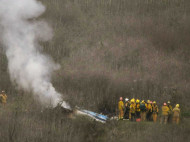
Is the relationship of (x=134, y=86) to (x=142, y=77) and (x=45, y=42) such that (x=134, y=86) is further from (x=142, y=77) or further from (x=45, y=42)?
(x=45, y=42)

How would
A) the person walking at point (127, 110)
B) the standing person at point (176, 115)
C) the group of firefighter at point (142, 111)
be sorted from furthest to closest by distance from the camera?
the person walking at point (127, 110)
the group of firefighter at point (142, 111)
the standing person at point (176, 115)

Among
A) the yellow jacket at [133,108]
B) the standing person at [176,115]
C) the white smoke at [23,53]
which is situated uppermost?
the white smoke at [23,53]

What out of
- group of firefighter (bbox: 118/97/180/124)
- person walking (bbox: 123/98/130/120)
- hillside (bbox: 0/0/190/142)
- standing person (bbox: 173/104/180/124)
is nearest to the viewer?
hillside (bbox: 0/0/190/142)

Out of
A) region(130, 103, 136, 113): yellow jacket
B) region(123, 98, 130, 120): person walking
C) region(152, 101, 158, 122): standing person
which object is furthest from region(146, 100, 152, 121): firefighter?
region(123, 98, 130, 120): person walking

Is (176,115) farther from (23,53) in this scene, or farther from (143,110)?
(23,53)

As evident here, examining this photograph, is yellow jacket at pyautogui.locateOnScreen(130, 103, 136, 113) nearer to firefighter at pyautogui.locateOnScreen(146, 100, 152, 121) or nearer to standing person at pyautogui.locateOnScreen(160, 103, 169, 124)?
firefighter at pyautogui.locateOnScreen(146, 100, 152, 121)

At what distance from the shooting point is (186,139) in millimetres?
12602

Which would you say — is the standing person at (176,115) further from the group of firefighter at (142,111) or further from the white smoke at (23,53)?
the white smoke at (23,53)

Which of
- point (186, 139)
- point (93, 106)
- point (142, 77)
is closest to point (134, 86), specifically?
point (142, 77)

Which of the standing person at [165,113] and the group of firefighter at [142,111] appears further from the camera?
the group of firefighter at [142,111]

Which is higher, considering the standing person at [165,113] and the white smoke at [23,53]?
the white smoke at [23,53]

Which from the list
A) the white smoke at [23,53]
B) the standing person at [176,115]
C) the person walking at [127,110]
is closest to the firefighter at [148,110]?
the person walking at [127,110]

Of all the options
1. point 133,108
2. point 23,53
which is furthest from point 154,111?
point 23,53

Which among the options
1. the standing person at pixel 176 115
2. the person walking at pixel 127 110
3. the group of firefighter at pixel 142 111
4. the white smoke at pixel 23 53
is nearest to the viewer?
the standing person at pixel 176 115
